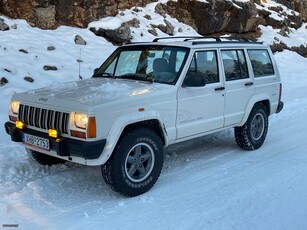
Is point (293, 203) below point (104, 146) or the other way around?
below

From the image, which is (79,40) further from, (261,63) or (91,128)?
(91,128)

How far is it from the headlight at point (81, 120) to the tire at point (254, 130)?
125 inches

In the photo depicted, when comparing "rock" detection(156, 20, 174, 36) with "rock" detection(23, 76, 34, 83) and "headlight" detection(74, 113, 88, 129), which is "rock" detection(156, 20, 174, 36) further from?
"headlight" detection(74, 113, 88, 129)

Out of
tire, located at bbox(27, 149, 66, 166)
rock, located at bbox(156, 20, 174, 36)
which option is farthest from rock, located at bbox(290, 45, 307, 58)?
tire, located at bbox(27, 149, 66, 166)

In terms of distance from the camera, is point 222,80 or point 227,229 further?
point 222,80

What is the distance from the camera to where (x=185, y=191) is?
15.8 ft

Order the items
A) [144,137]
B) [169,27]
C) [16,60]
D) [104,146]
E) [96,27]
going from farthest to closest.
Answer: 1. [169,27]
2. [96,27]
3. [16,60]
4. [144,137]
5. [104,146]

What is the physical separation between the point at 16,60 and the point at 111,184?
22.1 feet

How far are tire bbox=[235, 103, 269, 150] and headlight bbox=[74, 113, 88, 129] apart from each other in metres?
3.18

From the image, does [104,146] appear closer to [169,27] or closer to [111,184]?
A: [111,184]

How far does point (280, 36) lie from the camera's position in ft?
66.8

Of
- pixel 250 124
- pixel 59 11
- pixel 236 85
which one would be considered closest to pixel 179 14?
pixel 59 11

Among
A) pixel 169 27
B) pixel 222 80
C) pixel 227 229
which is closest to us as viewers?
pixel 227 229

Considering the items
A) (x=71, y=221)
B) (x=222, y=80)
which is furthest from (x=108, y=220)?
(x=222, y=80)
